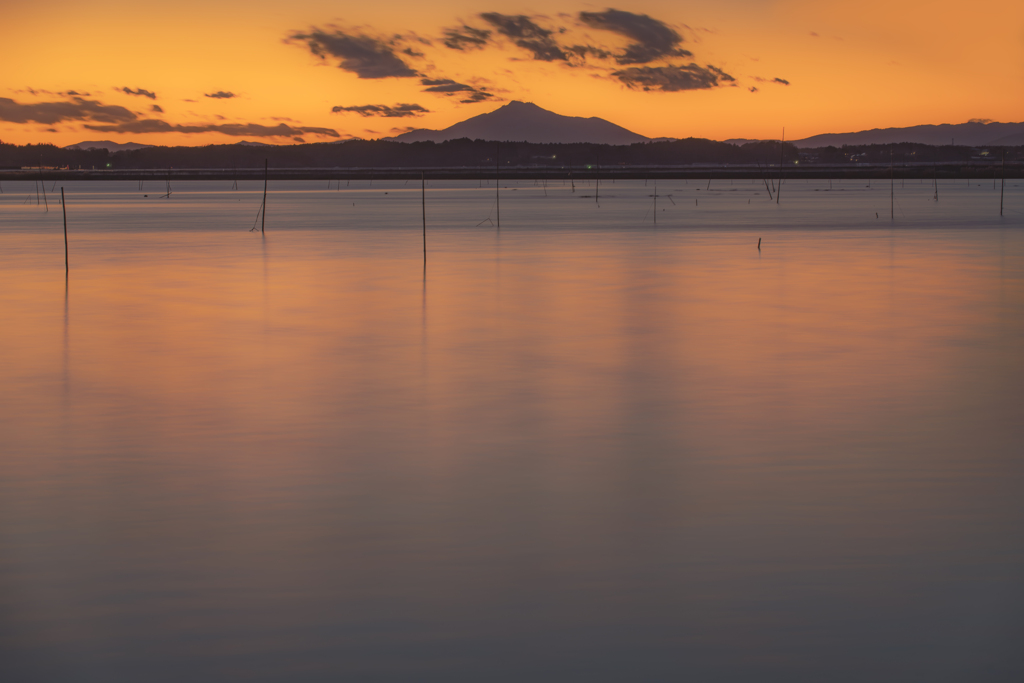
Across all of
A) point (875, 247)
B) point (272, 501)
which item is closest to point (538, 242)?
point (875, 247)

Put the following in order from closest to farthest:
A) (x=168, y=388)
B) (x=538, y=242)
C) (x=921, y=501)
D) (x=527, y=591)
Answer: (x=527, y=591) < (x=921, y=501) < (x=168, y=388) < (x=538, y=242)

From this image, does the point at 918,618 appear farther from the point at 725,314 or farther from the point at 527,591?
the point at 725,314

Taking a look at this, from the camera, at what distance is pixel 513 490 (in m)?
8.91

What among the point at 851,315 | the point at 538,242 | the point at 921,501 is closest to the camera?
the point at 921,501

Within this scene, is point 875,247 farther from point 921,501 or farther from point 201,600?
point 201,600

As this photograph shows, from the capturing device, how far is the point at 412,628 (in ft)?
19.8

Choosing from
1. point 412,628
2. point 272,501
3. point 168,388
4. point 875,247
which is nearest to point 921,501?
point 412,628

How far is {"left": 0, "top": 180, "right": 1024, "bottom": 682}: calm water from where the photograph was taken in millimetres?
5863

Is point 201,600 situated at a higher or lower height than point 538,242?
lower

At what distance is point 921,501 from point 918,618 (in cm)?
257

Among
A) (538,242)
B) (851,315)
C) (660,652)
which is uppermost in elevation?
(538,242)

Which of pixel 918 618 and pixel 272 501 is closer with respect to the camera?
pixel 918 618

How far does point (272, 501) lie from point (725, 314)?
1394 centimetres

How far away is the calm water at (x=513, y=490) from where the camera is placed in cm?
586
